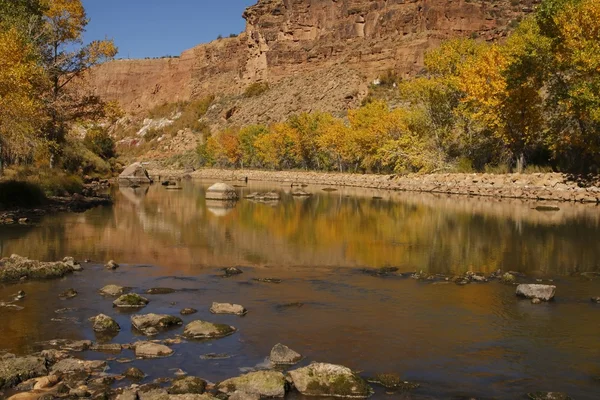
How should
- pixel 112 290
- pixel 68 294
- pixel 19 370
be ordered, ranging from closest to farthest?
pixel 19 370 → pixel 68 294 → pixel 112 290

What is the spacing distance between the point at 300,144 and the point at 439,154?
Answer: 27659mm

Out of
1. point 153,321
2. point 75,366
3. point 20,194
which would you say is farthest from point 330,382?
point 20,194

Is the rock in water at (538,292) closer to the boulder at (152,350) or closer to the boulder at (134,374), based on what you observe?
the boulder at (152,350)

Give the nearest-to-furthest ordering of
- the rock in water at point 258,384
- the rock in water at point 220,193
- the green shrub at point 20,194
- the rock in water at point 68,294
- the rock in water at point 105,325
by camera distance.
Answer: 1. the rock in water at point 258,384
2. the rock in water at point 105,325
3. the rock in water at point 68,294
4. the green shrub at point 20,194
5. the rock in water at point 220,193

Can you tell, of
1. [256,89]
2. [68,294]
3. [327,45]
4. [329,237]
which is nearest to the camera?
[68,294]

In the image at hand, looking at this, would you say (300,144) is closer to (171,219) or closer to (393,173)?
(393,173)

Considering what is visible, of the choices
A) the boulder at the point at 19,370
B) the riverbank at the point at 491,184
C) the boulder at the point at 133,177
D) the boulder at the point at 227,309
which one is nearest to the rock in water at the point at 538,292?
the boulder at the point at 227,309

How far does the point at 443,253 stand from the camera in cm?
1880

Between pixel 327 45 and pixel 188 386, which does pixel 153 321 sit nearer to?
pixel 188 386

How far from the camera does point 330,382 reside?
791 cm

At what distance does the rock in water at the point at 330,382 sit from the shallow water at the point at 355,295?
50cm

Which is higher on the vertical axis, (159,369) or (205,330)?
(205,330)

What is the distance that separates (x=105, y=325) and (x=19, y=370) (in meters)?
2.25

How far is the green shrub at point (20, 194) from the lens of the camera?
26.8 meters
